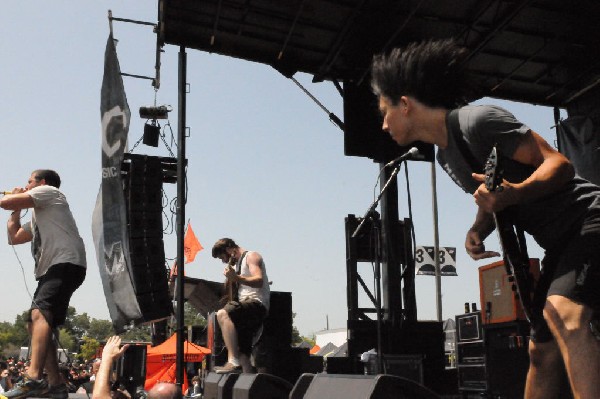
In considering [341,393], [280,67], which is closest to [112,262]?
[280,67]

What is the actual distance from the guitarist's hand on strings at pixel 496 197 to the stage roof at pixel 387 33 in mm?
6648

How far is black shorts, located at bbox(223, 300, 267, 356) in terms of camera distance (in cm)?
624

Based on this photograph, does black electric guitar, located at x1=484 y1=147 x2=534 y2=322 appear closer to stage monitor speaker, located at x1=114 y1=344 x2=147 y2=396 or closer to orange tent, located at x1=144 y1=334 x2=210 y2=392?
stage monitor speaker, located at x1=114 y1=344 x2=147 y2=396

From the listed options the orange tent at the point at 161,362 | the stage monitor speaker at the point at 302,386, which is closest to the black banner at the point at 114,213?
the stage monitor speaker at the point at 302,386

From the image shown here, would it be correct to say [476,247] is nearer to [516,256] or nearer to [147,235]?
[516,256]

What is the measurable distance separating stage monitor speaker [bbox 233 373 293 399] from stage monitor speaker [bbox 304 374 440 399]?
1.13 metres

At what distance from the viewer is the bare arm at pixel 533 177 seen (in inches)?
77.9

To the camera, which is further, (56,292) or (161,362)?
(161,362)

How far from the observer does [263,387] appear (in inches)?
119

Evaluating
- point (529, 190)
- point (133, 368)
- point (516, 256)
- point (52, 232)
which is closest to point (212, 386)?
point (52, 232)

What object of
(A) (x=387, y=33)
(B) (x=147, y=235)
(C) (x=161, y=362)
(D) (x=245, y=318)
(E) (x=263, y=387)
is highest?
(A) (x=387, y=33)

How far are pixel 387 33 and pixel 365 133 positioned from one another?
149cm

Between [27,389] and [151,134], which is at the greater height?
[151,134]

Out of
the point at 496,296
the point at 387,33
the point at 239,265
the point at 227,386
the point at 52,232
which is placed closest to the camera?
the point at 227,386
